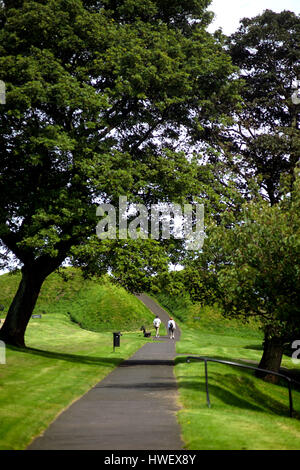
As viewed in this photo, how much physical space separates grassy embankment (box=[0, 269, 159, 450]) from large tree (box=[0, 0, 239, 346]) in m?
4.55

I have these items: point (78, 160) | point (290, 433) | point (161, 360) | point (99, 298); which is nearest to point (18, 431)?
point (290, 433)

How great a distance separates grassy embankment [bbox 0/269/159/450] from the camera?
1183cm

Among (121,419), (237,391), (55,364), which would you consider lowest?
(237,391)

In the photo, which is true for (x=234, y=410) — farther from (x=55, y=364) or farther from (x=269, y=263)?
(x=55, y=364)

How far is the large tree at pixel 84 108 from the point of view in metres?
24.4

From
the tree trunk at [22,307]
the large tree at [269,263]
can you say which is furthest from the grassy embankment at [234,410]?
the tree trunk at [22,307]

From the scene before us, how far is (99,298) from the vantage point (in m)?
73.2

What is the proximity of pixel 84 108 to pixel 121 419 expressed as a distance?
16.7m

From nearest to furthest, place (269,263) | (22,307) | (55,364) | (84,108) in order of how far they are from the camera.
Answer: (269,263) → (55,364) → (84,108) → (22,307)

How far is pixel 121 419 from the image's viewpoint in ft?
38.8

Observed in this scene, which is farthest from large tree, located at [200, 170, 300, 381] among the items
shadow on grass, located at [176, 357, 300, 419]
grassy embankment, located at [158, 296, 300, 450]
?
grassy embankment, located at [158, 296, 300, 450]

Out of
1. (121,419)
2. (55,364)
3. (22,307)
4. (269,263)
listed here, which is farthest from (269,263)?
(22,307)

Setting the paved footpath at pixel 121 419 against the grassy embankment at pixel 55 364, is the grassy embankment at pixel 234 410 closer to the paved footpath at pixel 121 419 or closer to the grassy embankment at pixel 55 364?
A: the paved footpath at pixel 121 419

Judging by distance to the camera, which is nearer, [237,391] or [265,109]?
[237,391]
